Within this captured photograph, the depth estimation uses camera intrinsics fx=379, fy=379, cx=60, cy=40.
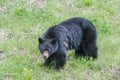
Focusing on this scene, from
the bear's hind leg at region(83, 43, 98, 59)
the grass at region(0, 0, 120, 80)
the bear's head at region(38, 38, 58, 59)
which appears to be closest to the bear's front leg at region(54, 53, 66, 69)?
the grass at region(0, 0, 120, 80)

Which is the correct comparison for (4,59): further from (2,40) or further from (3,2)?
(3,2)

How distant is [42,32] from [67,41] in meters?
1.68

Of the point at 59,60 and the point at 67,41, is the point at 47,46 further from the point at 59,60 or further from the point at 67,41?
the point at 67,41

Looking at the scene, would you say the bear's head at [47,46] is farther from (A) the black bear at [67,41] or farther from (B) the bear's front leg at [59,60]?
(B) the bear's front leg at [59,60]

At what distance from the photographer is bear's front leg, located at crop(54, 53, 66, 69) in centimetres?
782

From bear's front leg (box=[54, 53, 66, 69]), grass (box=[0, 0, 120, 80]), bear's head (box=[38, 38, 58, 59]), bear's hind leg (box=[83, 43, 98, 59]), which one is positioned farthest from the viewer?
bear's hind leg (box=[83, 43, 98, 59])

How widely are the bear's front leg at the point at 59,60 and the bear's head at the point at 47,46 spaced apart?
29cm

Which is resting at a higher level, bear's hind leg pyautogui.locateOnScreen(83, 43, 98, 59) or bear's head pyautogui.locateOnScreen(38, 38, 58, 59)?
bear's head pyautogui.locateOnScreen(38, 38, 58, 59)

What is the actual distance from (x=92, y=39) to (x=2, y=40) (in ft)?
7.31

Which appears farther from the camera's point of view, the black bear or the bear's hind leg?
the bear's hind leg

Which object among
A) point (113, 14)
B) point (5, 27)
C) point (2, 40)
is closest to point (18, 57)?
point (2, 40)

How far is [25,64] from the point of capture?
815 centimetres

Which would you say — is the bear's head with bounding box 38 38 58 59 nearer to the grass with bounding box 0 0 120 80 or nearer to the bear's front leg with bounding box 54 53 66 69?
the bear's front leg with bounding box 54 53 66 69

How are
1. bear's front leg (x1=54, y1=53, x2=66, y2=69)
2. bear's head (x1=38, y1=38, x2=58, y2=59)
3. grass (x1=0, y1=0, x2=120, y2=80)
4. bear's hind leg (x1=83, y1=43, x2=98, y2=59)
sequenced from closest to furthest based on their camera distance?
bear's head (x1=38, y1=38, x2=58, y2=59) → bear's front leg (x1=54, y1=53, x2=66, y2=69) → grass (x1=0, y1=0, x2=120, y2=80) → bear's hind leg (x1=83, y1=43, x2=98, y2=59)
